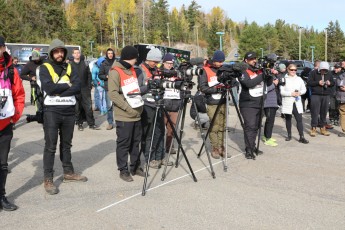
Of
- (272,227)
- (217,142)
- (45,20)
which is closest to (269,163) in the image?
(217,142)

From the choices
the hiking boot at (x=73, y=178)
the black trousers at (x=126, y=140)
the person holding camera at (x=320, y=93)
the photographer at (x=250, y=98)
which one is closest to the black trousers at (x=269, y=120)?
the photographer at (x=250, y=98)

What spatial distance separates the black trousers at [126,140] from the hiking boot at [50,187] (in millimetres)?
953

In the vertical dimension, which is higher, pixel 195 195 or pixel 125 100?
pixel 125 100

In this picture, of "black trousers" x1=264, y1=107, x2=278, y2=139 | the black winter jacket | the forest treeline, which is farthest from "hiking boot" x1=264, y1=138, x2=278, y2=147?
the forest treeline

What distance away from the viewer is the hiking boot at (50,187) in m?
4.93

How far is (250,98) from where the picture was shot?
264 inches

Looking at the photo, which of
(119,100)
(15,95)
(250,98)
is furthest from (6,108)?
(250,98)

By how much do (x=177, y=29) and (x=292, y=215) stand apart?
90498 mm

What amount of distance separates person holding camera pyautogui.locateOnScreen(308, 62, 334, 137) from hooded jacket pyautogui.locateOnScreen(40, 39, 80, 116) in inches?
237

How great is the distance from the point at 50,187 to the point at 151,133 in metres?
1.78

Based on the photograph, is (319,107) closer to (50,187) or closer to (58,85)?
(58,85)

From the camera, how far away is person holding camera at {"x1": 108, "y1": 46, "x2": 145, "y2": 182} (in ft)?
17.0

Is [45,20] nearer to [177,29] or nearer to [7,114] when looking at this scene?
[177,29]

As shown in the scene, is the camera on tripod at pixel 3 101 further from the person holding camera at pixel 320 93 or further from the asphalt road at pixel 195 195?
the person holding camera at pixel 320 93
